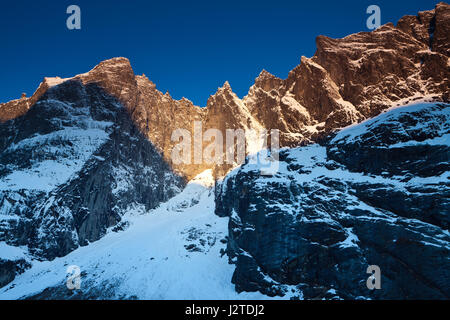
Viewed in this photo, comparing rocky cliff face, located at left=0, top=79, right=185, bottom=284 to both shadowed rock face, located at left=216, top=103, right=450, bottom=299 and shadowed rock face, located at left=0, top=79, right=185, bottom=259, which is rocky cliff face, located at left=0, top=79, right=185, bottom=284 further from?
shadowed rock face, located at left=216, top=103, right=450, bottom=299

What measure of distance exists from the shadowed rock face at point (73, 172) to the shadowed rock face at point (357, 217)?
46102 mm

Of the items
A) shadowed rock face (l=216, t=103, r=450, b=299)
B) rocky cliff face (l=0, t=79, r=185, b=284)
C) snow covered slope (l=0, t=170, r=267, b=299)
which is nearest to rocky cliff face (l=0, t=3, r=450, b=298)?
shadowed rock face (l=216, t=103, r=450, b=299)

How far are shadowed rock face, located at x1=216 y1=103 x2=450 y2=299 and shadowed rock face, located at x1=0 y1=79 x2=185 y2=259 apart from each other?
151 feet

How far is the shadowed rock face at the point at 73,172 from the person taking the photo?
340 feet

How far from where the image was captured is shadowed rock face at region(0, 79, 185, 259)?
10375 cm

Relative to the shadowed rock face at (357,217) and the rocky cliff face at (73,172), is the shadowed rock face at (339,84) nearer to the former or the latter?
the rocky cliff face at (73,172)

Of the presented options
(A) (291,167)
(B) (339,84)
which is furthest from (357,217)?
(B) (339,84)

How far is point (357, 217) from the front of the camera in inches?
2793

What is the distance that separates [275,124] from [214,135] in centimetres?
3858

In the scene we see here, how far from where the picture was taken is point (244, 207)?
87.8 m

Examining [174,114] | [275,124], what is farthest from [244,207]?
[174,114]

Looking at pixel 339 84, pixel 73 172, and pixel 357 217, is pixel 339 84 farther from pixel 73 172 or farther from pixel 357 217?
pixel 73 172

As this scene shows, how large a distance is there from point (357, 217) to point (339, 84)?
5054 cm
